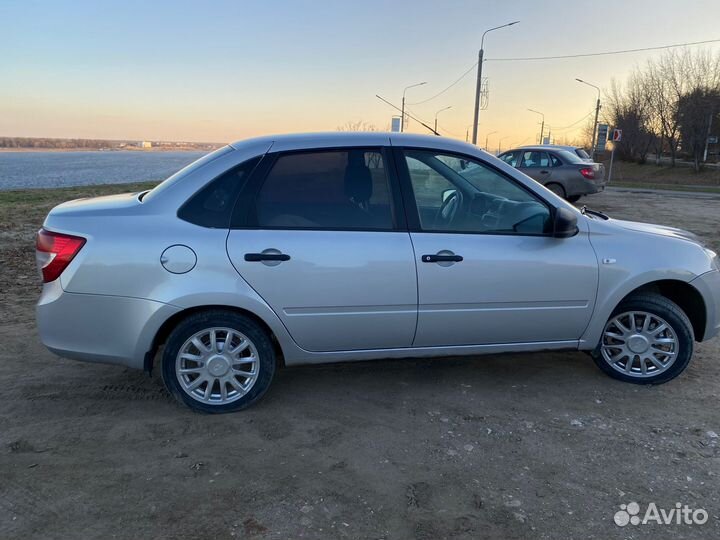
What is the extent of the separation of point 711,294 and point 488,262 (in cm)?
170

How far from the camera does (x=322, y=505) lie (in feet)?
8.41

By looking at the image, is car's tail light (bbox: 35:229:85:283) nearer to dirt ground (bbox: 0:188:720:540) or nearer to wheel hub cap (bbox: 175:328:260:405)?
wheel hub cap (bbox: 175:328:260:405)

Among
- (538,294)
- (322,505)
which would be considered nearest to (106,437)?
(322,505)

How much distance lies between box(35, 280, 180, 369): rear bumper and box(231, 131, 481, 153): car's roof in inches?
46.5

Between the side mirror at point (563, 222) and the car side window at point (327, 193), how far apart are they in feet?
3.47

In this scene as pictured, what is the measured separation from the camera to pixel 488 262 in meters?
3.41

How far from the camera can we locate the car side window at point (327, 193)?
10.8 ft

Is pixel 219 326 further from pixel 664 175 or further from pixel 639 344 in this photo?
pixel 664 175

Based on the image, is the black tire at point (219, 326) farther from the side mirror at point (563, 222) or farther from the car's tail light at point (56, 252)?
the side mirror at point (563, 222)

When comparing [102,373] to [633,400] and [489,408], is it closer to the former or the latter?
[489,408]

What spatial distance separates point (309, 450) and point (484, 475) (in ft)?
3.16

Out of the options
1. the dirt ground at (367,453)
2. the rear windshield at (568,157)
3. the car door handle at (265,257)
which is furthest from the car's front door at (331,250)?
the rear windshield at (568,157)

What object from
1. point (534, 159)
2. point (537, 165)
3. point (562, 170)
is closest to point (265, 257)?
point (562, 170)

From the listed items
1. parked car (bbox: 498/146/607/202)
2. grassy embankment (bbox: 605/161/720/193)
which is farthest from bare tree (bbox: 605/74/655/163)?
parked car (bbox: 498/146/607/202)
